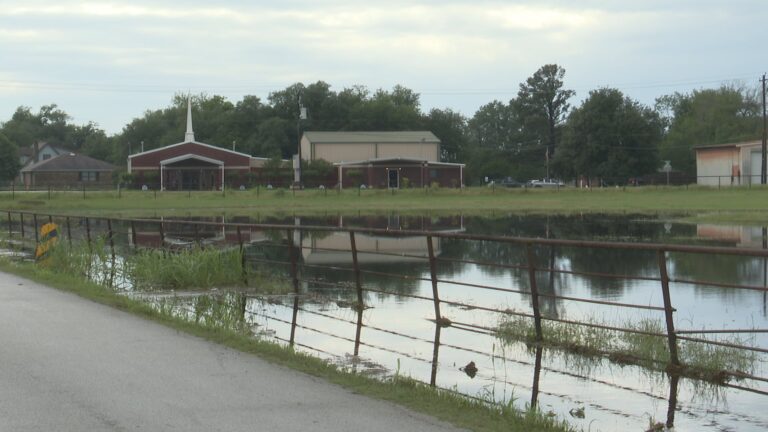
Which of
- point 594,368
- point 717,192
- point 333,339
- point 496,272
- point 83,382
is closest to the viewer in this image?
point 83,382

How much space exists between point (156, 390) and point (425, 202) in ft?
184

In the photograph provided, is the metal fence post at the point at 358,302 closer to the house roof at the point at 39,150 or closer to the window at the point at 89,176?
the window at the point at 89,176

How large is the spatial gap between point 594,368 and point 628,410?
7.04ft

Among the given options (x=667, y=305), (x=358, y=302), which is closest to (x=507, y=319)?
Answer: (x=358, y=302)

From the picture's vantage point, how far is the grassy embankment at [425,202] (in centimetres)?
5569

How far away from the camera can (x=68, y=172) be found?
123062 mm

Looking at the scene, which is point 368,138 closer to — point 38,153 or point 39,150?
point 38,153

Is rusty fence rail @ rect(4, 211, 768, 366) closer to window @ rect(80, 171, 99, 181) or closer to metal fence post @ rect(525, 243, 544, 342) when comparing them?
metal fence post @ rect(525, 243, 544, 342)

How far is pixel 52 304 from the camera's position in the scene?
49.7 feet

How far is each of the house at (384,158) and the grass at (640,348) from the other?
75190mm

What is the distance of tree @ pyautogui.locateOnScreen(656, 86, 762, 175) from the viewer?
117000 mm

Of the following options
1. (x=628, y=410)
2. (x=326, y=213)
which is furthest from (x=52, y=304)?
(x=326, y=213)

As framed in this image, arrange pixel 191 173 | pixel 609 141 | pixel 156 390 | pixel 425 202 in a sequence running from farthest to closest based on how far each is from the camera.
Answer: pixel 609 141 < pixel 191 173 < pixel 425 202 < pixel 156 390

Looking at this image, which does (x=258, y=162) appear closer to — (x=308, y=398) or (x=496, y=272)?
(x=496, y=272)
